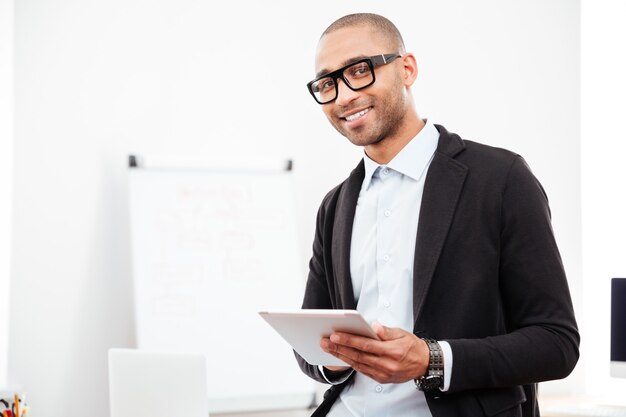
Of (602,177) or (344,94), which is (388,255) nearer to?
(344,94)

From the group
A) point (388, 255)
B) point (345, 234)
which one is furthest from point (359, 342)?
point (345, 234)

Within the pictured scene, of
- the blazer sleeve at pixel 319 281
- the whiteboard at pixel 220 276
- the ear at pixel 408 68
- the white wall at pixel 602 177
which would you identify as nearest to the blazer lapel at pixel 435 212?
the ear at pixel 408 68

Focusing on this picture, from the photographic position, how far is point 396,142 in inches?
66.1

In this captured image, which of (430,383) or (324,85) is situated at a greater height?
(324,85)

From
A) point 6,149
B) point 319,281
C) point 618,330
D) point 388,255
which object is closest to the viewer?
point 388,255

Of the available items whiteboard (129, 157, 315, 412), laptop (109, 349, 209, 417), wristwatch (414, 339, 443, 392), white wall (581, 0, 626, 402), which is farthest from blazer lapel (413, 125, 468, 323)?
white wall (581, 0, 626, 402)

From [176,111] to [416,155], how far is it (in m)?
2.27

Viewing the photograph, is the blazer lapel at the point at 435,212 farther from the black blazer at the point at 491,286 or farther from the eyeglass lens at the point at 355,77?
the eyeglass lens at the point at 355,77

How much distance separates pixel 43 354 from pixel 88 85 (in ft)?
4.17

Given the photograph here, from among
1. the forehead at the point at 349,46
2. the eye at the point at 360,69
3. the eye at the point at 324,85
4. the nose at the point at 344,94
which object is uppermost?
the forehead at the point at 349,46

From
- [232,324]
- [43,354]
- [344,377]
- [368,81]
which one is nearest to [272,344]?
[232,324]

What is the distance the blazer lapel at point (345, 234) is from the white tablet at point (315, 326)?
0.13 metres

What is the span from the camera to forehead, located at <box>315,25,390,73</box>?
1637mm

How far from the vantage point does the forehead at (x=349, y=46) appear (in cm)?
164
